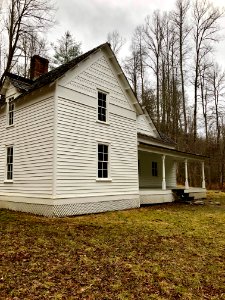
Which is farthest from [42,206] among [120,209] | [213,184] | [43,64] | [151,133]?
[213,184]

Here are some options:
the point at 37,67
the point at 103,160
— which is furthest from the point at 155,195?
the point at 37,67

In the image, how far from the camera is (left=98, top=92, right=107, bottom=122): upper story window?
47.6 ft

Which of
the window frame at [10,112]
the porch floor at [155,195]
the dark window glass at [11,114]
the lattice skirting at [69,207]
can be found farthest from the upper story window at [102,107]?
the porch floor at [155,195]

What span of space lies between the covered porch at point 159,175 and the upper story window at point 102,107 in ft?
11.2

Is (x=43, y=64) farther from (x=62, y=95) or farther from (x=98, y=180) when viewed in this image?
(x=98, y=180)

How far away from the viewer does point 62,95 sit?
12406 millimetres

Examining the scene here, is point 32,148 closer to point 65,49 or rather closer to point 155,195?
point 155,195

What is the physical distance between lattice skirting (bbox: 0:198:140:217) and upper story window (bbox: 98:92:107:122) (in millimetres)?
4376

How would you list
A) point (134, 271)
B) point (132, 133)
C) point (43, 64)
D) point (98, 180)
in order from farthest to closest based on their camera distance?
point (43, 64)
point (132, 133)
point (98, 180)
point (134, 271)

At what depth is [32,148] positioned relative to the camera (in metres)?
13.1

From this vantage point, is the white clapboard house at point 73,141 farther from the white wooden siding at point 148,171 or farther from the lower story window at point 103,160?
the white wooden siding at point 148,171

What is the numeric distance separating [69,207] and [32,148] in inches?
135

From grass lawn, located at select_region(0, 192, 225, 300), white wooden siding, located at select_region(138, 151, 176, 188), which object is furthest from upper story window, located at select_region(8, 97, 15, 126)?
white wooden siding, located at select_region(138, 151, 176, 188)

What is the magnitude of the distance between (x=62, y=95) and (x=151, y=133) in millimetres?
12936
